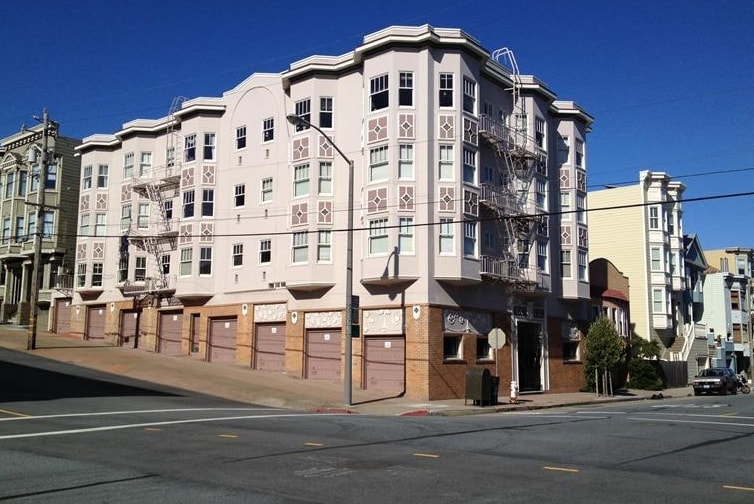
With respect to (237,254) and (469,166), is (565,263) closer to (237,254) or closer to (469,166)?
(469,166)

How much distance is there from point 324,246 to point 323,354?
474 centimetres

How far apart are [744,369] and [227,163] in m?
58.3

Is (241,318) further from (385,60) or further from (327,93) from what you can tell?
(385,60)

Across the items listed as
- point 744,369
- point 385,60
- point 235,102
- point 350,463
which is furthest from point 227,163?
point 744,369

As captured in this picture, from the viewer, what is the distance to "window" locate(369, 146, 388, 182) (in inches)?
1173

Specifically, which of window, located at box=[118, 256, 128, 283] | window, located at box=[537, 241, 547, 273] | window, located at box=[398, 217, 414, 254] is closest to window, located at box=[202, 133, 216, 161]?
window, located at box=[118, 256, 128, 283]

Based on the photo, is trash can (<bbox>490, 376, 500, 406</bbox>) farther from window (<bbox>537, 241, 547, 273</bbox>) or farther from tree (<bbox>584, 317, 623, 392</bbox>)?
tree (<bbox>584, 317, 623, 392</bbox>)

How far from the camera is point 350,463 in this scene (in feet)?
35.6

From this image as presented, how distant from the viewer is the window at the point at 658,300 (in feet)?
172

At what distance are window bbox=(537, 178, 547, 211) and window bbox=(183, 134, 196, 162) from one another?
59.1 feet

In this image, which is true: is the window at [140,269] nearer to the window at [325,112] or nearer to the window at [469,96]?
the window at [325,112]

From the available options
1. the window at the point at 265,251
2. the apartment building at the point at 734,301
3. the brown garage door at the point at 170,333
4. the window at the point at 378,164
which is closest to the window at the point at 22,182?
the brown garage door at the point at 170,333

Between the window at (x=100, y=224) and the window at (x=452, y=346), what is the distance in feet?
82.6

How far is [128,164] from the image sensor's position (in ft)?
143
